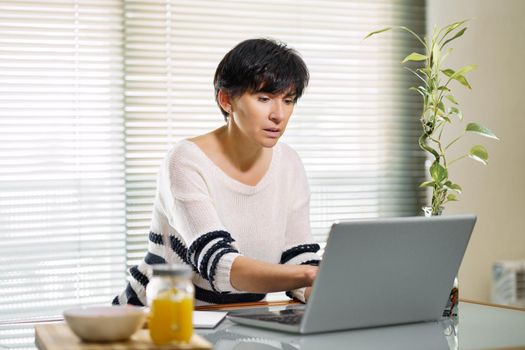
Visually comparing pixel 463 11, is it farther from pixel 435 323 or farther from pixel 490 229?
pixel 435 323

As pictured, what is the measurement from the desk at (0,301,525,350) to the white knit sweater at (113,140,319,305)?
19.3 inches

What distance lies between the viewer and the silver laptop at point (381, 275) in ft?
5.02

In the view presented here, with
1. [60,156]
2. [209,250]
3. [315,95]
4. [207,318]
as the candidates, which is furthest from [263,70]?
[315,95]

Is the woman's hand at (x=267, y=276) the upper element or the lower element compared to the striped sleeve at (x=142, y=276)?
upper

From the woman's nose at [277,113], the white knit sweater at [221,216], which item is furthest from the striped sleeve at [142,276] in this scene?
the woman's nose at [277,113]

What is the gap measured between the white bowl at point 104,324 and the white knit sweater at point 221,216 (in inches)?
30.3

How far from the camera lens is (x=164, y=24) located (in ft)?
11.5

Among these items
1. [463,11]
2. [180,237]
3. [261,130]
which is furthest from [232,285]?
[463,11]

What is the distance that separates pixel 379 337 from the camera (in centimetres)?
157

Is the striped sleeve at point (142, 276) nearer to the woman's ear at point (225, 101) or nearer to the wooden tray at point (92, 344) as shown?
the woman's ear at point (225, 101)

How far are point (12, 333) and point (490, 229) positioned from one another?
9.30 feet

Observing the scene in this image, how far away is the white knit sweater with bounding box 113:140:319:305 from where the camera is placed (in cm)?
215

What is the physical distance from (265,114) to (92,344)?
1.05 meters

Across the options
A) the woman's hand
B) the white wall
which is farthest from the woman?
the white wall
